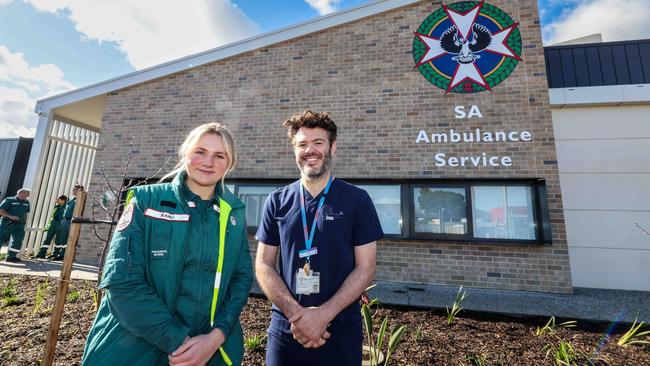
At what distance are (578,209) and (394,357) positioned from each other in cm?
621

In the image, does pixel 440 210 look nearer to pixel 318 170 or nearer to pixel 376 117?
pixel 376 117

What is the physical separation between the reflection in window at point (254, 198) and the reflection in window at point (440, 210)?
3116 millimetres

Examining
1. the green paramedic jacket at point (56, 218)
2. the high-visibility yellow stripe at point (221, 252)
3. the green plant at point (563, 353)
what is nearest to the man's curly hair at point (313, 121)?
the high-visibility yellow stripe at point (221, 252)

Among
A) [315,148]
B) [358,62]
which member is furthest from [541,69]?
[315,148]

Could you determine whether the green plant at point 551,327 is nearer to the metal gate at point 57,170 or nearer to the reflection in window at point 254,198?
the reflection in window at point 254,198

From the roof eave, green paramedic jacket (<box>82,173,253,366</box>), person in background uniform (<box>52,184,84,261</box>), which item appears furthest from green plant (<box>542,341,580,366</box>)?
person in background uniform (<box>52,184,84,261</box>)

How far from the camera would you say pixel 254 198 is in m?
6.59

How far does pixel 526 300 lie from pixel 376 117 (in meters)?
4.26

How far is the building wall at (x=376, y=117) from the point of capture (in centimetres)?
546

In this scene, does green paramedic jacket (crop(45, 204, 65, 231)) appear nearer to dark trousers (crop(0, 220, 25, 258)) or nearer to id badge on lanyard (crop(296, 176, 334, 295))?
dark trousers (crop(0, 220, 25, 258))

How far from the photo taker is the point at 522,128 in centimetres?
575

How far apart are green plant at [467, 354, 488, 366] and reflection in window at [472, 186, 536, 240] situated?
10.9ft

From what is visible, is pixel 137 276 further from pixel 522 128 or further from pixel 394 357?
pixel 522 128

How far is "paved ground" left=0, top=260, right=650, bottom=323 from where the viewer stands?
396 cm
